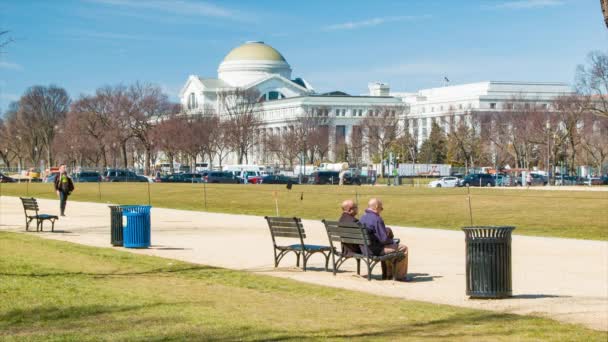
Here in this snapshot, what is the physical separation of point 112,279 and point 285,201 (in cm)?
3869

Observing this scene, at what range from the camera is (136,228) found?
84.1 feet

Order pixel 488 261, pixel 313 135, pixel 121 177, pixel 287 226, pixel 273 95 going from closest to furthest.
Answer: pixel 488 261, pixel 287 226, pixel 121 177, pixel 313 135, pixel 273 95

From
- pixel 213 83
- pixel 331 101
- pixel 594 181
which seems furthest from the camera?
pixel 213 83

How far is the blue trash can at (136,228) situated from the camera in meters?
25.6

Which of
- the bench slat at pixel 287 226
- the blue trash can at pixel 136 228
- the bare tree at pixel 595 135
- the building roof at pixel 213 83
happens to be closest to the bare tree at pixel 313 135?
the bare tree at pixel 595 135

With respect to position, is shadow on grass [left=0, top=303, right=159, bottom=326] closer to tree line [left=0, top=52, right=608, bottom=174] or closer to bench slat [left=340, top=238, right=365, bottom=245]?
bench slat [left=340, top=238, right=365, bottom=245]

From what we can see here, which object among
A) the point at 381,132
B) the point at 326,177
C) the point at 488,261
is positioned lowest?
the point at 488,261

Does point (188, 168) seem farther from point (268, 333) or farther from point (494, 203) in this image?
point (268, 333)

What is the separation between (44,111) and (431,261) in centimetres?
13273

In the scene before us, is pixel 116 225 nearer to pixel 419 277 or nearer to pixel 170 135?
pixel 419 277

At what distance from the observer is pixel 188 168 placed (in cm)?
14200

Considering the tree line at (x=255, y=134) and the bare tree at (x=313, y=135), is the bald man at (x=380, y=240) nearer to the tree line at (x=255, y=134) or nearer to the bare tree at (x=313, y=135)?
the tree line at (x=255, y=134)

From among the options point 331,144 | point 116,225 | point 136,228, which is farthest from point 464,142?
point 136,228

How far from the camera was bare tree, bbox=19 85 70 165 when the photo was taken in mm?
146375
